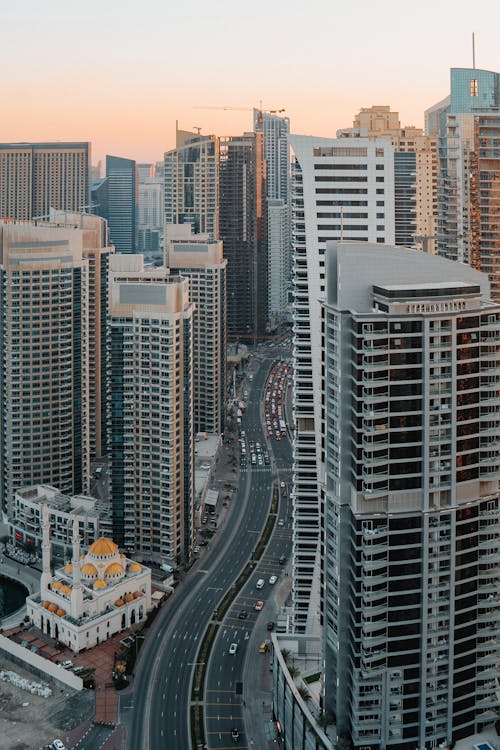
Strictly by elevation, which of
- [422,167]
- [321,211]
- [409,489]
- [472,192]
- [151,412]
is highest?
[422,167]

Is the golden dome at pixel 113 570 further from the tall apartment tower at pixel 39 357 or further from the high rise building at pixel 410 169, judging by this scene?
the high rise building at pixel 410 169

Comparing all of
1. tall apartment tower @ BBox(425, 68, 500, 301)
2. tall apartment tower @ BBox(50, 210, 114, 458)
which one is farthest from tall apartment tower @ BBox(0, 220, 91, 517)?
tall apartment tower @ BBox(425, 68, 500, 301)

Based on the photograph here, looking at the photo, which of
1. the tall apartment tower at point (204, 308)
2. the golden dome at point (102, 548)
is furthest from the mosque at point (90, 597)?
the tall apartment tower at point (204, 308)

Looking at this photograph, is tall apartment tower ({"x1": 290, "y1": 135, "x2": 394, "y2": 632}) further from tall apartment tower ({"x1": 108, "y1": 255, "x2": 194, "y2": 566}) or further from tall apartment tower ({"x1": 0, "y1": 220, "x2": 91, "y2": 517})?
tall apartment tower ({"x1": 0, "y1": 220, "x2": 91, "y2": 517})

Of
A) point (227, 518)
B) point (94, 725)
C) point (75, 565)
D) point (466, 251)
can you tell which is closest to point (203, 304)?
point (227, 518)

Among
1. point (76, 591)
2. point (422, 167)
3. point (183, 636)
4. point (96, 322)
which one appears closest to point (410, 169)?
point (422, 167)

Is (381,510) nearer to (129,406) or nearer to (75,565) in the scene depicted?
(75,565)

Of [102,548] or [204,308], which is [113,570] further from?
[204,308]
